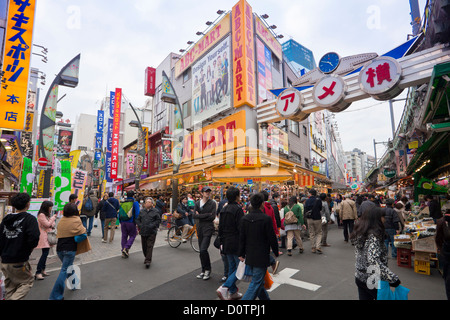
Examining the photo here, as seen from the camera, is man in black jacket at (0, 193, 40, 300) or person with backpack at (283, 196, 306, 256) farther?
person with backpack at (283, 196, 306, 256)

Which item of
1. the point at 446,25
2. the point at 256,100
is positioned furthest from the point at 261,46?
the point at 446,25

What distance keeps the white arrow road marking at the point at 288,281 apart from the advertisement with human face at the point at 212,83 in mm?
13757

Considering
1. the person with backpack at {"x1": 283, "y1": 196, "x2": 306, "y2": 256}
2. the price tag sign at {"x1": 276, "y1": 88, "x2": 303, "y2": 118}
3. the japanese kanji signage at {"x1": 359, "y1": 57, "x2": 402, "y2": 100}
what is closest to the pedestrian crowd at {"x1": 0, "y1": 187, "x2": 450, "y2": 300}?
the person with backpack at {"x1": 283, "y1": 196, "x2": 306, "y2": 256}

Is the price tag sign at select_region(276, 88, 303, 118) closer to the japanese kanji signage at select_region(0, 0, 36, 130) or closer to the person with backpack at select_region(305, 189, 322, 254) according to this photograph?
the person with backpack at select_region(305, 189, 322, 254)

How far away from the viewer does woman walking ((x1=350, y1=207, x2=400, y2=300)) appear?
10.1 feet

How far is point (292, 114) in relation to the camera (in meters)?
11.8

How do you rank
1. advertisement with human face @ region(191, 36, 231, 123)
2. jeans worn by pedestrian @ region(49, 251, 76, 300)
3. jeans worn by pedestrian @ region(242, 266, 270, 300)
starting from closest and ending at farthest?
jeans worn by pedestrian @ region(242, 266, 270, 300)
jeans worn by pedestrian @ region(49, 251, 76, 300)
advertisement with human face @ region(191, 36, 231, 123)

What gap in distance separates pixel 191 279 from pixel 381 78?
9.11 m

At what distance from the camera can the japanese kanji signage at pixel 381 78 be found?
8.58 m

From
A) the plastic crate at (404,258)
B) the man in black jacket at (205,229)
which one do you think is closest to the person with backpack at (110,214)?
the man in black jacket at (205,229)

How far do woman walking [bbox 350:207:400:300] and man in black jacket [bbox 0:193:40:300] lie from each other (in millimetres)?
4682
